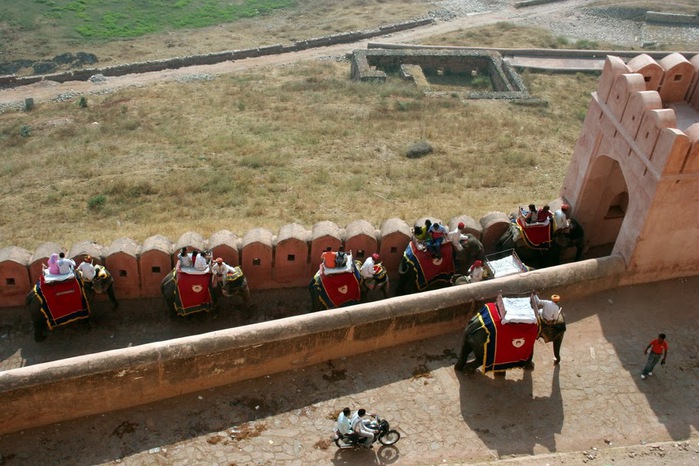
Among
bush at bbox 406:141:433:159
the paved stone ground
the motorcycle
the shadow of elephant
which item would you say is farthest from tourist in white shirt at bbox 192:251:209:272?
bush at bbox 406:141:433:159

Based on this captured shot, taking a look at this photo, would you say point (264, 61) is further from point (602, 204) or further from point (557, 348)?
point (557, 348)

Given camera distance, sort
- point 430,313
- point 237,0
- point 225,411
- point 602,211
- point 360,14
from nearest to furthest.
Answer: point 225,411 → point 430,313 → point 602,211 → point 360,14 → point 237,0

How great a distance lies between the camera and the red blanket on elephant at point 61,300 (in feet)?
37.6

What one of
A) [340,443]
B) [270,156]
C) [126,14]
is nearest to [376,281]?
[340,443]

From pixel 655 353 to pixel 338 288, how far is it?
4.80 meters

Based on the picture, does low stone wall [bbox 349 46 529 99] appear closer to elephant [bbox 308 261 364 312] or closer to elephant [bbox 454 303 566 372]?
elephant [bbox 308 261 364 312]

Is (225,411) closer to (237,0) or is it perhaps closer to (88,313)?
(88,313)

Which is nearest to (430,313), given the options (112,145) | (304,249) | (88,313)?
(304,249)

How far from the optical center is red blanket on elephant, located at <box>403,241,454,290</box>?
12.6 metres

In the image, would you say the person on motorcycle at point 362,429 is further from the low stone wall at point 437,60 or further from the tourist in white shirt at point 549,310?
the low stone wall at point 437,60

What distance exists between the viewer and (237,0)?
55406 millimetres

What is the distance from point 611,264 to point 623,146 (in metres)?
1.98

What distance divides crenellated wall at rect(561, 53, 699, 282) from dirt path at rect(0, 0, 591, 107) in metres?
27.1

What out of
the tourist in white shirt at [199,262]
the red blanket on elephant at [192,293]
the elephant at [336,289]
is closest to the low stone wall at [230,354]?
the elephant at [336,289]
